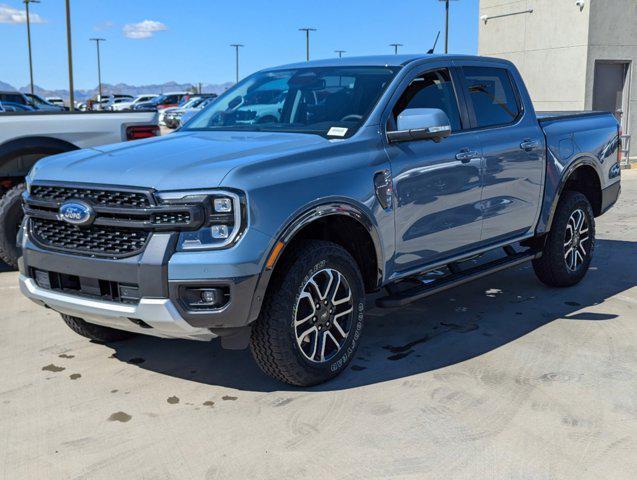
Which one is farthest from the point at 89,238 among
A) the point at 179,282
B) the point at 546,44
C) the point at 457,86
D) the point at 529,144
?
the point at 546,44

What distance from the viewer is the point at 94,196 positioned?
151 inches

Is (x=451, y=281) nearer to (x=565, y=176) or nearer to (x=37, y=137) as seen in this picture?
(x=565, y=176)

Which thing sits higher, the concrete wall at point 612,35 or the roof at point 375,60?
the concrete wall at point 612,35

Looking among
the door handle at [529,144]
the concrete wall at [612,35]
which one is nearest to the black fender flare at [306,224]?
the door handle at [529,144]

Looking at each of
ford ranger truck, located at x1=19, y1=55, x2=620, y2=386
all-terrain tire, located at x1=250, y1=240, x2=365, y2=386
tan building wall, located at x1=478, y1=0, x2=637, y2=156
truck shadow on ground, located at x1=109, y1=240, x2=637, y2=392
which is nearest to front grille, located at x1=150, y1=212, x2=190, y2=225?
ford ranger truck, located at x1=19, y1=55, x2=620, y2=386

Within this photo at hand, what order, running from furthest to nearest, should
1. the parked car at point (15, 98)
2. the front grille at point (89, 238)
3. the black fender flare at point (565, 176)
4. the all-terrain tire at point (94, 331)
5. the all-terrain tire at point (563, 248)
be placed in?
the parked car at point (15, 98)
the all-terrain tire at point (563, 248)
the black fender flare at point (565, 176)
the all-terrain tire at point (94, 331)
the front grille at point (89, 238)

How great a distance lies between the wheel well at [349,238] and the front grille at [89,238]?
0.82m

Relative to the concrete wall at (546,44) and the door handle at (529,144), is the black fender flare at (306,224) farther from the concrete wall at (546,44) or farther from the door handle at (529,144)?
the concrete wall at (546,44)

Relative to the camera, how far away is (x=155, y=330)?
3.76 meters

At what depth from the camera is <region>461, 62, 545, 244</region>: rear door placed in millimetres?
5301

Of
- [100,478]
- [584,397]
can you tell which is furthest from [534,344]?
[100,478]

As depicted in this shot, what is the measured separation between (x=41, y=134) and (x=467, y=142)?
12.7 ft

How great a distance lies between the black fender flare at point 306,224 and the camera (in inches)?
146

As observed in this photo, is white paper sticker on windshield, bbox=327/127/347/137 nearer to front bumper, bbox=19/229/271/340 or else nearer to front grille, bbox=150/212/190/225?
front bumper, bbox=19/229/271/340
